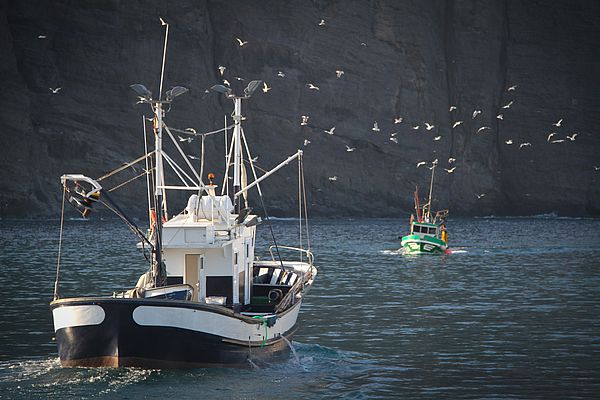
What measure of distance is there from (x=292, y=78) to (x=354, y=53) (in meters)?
9.35

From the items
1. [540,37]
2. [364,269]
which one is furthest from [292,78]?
[364,269]

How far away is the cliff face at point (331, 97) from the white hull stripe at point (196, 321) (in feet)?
352

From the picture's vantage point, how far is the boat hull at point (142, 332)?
2508 cm

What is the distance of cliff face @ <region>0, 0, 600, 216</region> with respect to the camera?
138 m

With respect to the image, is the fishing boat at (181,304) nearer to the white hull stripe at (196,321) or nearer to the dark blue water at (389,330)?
the white hull stripe at (196,321)

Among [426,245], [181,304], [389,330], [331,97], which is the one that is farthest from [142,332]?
[331,97]

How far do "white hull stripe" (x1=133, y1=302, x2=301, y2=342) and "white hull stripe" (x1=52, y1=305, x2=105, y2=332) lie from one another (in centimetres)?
79

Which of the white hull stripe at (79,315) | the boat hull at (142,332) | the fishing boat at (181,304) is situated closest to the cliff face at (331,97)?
the fishing boat at (181,304)

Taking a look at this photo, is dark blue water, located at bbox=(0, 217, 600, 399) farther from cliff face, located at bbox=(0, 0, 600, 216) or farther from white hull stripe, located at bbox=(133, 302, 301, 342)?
cliff face, located at bbox=(0, 0, 600, 216)

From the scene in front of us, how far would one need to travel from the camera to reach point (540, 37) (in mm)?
159375

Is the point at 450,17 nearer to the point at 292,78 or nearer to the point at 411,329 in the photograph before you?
the point at 292,78

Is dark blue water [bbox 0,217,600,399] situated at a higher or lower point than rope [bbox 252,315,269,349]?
lower

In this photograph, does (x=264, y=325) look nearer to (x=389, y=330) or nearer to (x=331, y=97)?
(x=389, y=330)

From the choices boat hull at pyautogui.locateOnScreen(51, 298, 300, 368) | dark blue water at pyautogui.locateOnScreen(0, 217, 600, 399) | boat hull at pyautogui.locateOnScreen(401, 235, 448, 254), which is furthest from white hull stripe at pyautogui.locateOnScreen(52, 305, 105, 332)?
boat hull at pyautogui.locateOnScreen(401, 235, 448, 254)
